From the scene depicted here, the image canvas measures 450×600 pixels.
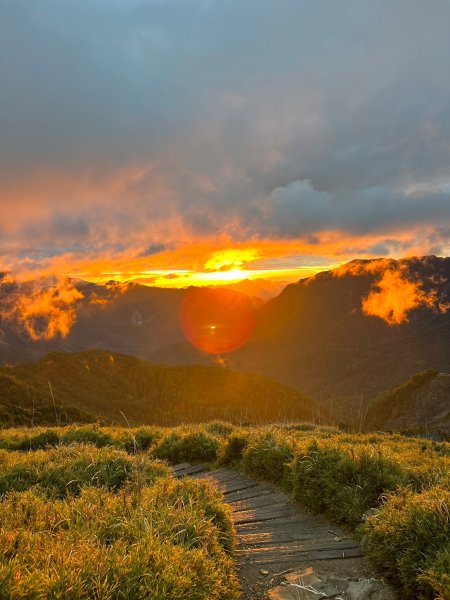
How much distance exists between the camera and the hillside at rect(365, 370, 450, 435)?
8210cm

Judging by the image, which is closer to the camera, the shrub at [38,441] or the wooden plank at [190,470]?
the wooden plank at [190,470]

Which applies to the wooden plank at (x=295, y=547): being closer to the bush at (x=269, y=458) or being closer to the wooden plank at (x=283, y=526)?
the wooden plank at (x=283, y=526)

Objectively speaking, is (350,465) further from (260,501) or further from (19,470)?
(19,470)

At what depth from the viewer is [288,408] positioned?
116 metres

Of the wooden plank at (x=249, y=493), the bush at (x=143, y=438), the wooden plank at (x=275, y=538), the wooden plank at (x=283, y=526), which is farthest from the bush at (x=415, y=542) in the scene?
the bush at (x=143, y=438)

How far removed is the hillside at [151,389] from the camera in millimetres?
93875

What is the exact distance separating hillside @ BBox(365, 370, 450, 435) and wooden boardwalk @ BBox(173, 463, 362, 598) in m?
75.7

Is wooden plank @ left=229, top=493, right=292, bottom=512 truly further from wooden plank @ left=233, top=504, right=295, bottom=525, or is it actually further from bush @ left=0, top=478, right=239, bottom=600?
bush @ left=0, top=478, right=239, bottom=600

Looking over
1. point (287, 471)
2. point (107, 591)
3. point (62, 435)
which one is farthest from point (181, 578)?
point (62, 435)

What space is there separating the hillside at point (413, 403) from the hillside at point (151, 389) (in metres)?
16.2

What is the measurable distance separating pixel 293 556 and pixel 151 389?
116m

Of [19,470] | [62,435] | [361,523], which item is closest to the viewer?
[361,523]

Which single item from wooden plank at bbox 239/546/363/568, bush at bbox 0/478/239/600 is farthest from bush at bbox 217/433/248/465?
wooden plank at bbox 239/546/363/568

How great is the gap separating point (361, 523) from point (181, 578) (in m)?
3.40
